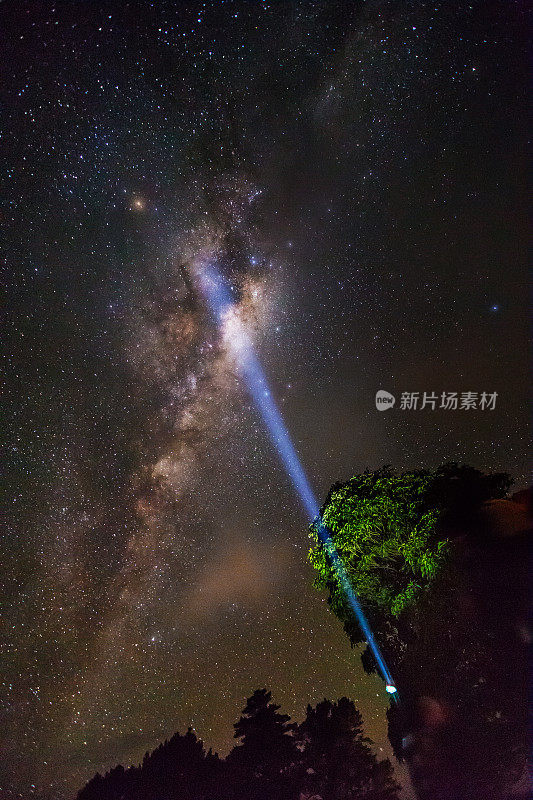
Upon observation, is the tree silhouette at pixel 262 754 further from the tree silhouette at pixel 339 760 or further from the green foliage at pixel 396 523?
the green foliage at pixel 396 523

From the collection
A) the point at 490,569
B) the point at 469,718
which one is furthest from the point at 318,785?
the point at 490,569

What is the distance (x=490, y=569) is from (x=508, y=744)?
4026 millimetres

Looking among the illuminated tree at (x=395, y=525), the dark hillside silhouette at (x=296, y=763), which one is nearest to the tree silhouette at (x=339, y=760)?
the dark hillside silhouette at (x=296, y=763)

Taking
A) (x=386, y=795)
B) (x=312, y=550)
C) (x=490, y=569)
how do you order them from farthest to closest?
(x=386, y=795) → (x=312, y=550) → (x=490, y=569)

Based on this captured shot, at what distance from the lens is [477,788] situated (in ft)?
34.3

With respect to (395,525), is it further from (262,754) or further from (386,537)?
(262,754)

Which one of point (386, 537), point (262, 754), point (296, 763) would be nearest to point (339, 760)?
point (296, 763)

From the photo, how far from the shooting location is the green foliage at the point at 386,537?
37.4 feet

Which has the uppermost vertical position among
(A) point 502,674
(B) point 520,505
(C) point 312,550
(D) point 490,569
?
(C) point 312,550

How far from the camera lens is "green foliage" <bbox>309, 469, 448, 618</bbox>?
1141 centimetres

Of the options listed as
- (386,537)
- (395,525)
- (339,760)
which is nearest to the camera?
(395,525)

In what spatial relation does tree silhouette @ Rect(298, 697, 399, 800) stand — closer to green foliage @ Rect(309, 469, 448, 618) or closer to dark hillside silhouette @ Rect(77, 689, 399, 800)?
dark hillside silhouette @ Rect(77, 689, 399, 800)

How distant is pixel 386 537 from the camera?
12062 mm

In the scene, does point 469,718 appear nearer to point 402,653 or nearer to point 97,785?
point 402,653
